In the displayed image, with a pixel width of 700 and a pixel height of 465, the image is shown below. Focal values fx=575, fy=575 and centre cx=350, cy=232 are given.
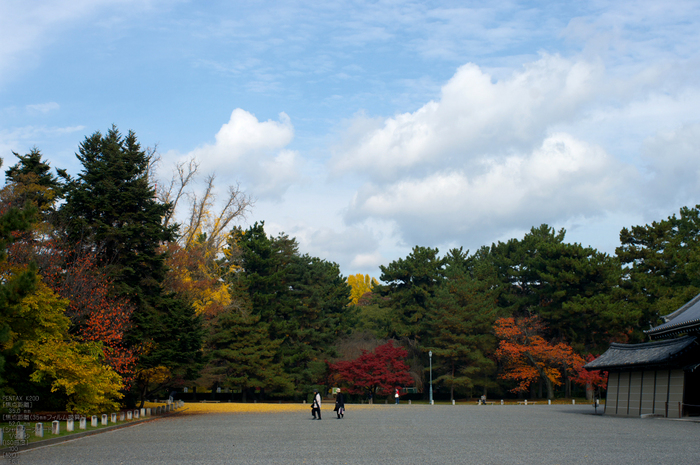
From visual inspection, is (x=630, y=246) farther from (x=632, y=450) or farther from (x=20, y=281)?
(x=20, y=281)

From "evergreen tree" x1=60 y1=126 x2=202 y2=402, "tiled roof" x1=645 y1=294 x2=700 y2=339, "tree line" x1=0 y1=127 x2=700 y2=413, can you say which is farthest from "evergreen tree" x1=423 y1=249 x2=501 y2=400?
"evergreen tree" x1=60 y1=126 x2=202 y2=402

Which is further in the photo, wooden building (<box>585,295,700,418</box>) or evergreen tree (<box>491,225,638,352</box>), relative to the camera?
evergreen tree (<box>491,225,638,352</box>)

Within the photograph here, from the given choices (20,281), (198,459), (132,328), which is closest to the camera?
(198,459)

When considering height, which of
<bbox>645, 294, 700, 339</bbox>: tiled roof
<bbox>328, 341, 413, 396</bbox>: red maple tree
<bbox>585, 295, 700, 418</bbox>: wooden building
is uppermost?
<bbox>645, 294, 700, 339</bbox>: tiled roof

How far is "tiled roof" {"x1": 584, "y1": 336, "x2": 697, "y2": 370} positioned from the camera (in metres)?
28.0

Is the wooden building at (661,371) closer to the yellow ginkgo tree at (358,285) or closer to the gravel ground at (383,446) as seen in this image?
the gravel ground at (383,446)

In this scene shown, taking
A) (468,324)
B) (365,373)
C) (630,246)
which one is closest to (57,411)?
(365,373)

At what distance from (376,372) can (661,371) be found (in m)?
28.0

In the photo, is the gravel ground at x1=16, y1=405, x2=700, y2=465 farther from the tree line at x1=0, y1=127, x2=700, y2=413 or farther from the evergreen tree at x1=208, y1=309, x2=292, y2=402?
the evergreen tree at x1=208, y1=309, x2=292, y2=402

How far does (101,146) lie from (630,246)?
154 feet

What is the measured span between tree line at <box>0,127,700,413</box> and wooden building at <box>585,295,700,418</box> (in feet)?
38.6

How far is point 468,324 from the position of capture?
57.8m

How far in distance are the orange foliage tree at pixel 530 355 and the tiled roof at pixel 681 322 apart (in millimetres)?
20744

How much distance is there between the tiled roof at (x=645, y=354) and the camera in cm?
2795
